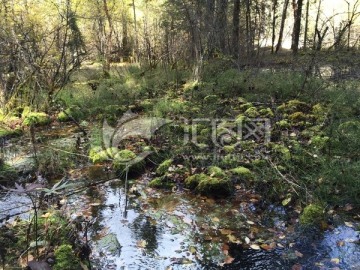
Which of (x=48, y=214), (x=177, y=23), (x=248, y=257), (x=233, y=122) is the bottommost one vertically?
(x=248, y=257)

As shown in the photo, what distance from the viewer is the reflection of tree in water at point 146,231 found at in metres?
3.21

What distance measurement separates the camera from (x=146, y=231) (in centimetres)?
344

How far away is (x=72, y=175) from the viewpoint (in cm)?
479

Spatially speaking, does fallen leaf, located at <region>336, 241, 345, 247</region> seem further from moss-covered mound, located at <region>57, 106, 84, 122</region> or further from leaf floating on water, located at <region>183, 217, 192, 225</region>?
moss-covered mound, located at <region>57, 106, 84, 122</region>

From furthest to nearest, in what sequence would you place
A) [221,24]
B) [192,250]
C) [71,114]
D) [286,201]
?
[221,24] → [71,114] → [286,201] → [192,250]

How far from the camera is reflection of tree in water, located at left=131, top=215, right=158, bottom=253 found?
3.21 m

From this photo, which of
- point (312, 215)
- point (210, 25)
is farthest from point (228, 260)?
point (210, 25)

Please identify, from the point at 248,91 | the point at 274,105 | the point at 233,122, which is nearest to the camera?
the point at 233,122

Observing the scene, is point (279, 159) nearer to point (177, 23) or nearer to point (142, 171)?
point (142, 171)

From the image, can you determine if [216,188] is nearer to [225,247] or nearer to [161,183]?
[161,183]

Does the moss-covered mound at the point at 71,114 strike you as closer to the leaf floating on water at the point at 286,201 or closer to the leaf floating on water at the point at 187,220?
the leaf floating on water at the point at 187,220

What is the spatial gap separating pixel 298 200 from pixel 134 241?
183 cm

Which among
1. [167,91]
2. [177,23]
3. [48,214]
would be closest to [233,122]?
[167,91]

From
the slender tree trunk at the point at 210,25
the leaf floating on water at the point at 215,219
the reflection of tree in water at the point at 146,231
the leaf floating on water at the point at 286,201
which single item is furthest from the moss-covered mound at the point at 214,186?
the slender tree trunk at the point at 210,25
